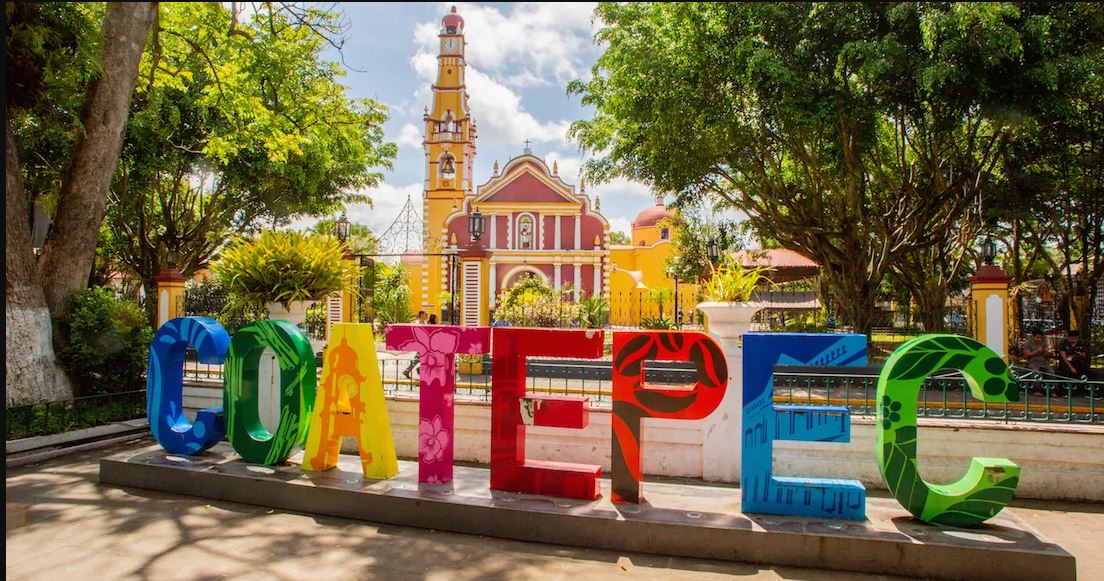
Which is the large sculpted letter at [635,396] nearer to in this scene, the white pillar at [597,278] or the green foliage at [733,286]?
the green foliage at [733,286]

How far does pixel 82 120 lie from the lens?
8.59 m

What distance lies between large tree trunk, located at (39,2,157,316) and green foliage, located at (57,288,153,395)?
31 centimetres

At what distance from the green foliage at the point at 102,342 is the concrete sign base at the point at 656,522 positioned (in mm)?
3472

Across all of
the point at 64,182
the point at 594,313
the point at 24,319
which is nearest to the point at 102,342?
the point at 24,319

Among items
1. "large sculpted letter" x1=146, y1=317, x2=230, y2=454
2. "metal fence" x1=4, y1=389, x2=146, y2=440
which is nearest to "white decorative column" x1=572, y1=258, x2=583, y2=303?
"metal fence" x1=4, y1=389, x2=146, y2=440

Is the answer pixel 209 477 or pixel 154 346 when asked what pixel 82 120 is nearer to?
pixel 154 346

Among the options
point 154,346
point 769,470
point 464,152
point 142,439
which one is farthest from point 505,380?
point 464,152

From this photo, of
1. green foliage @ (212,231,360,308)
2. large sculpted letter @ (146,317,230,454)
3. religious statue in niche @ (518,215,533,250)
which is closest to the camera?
large sculpted letter @ (146,317,230,454)

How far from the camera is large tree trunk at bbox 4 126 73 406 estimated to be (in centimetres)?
797

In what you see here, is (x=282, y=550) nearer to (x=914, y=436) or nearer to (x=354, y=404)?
(x=354, y=404)

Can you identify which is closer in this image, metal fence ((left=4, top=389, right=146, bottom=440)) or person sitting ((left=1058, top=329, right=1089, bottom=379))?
metal fence ((left=4, top=389, right=146, bottom=440))

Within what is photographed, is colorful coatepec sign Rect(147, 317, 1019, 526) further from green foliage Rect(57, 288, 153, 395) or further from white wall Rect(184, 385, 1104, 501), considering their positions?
green foliage Rect(57, 288, 153, 395)

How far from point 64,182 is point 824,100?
11197mm

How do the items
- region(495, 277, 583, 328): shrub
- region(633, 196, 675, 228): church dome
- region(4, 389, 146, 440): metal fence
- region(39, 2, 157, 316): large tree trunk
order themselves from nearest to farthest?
region(4, 389, 146, 440): metal fence → region(39, 2, 157, 316): large tree trunk → region(495, 277, 583, 328): shrub → region(633, 196, 675, 228): church dome
